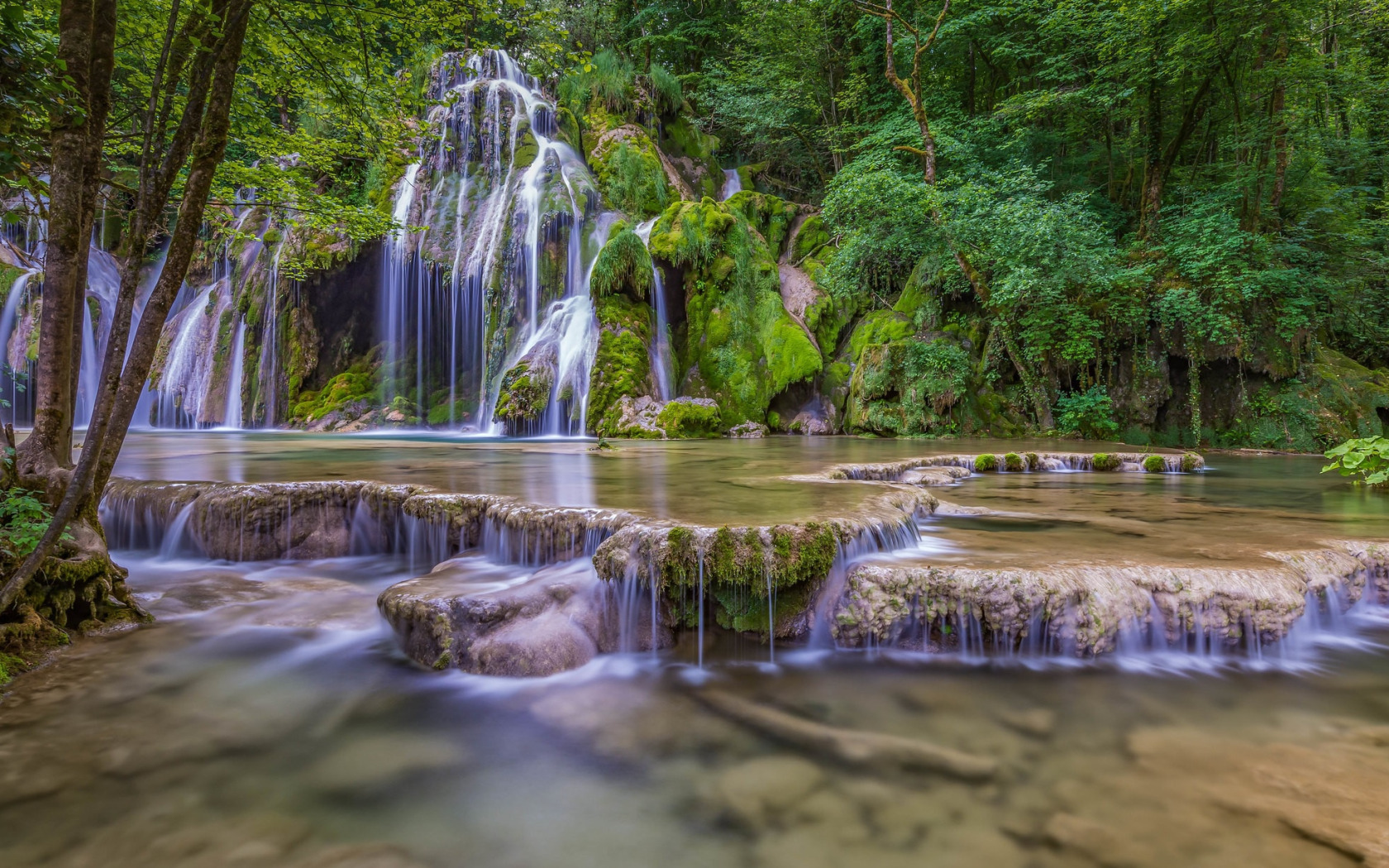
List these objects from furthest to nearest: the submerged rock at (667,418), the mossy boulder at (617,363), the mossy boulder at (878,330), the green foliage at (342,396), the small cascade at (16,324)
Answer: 1. the green foliage at (342,396)
2. the small cascade at (16,324)
3. the mossy boulder at (878,330)
4. the mossy boulder at (617,363)
5. the submerged rock at (667,418)

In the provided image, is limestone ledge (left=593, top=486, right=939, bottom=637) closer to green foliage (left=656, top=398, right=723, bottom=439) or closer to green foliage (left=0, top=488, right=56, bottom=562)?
green foliage (left=0, top=488, right=56, bottom=562)

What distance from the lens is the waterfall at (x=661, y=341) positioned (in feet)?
49.0

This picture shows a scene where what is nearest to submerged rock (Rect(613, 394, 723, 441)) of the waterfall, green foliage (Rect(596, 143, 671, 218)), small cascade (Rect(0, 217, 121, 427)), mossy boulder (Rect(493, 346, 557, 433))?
the waterfall

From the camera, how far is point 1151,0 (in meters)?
11.2

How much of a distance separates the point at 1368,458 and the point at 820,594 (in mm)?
7552

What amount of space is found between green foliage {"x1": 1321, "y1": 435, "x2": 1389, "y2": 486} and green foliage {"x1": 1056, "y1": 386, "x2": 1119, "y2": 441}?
4884 mm

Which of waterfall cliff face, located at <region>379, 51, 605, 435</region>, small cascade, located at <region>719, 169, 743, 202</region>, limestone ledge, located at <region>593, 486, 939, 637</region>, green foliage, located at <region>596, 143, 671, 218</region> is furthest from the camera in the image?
small cascade, located at <region>719, 169, 743, 202</region>

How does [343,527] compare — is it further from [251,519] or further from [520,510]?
[520,510]

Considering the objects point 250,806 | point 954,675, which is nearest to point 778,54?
point 954,675

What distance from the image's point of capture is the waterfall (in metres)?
14.9

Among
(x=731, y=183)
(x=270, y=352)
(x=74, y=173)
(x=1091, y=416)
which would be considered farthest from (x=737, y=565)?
(x=731, y=183)

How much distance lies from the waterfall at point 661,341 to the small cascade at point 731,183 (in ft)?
24.4

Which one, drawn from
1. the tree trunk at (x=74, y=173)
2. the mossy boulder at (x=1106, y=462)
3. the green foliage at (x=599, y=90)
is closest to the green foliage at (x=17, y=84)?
the tree trunk at (x=74, y=173)

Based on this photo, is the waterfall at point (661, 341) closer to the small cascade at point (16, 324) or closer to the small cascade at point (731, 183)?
the small cascade at point (731, 183)
